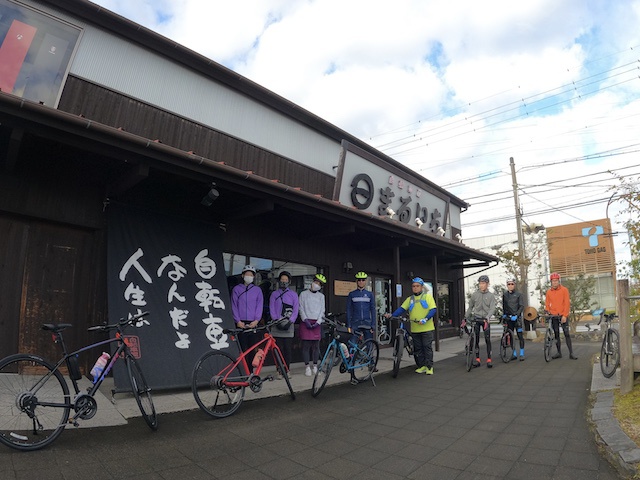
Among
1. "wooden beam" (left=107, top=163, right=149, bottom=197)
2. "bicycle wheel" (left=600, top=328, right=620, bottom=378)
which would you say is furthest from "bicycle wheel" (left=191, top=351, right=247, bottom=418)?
"bicycle wheel" (left=600, top=328, right=620, bottom=378)

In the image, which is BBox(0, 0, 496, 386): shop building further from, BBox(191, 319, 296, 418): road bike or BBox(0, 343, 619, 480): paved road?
BBox(0, 343, 619, 480): paved road

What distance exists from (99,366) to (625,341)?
251 inches

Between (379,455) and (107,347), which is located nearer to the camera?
(379,455)

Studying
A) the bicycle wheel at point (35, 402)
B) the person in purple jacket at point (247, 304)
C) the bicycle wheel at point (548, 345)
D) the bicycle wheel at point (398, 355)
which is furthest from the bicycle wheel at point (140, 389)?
the bicycle wheel at point (548, 345)

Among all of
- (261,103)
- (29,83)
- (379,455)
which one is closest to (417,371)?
(379,455)

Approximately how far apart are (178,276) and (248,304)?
1.21 metres

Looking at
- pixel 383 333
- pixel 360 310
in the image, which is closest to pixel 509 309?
pixel 360 310

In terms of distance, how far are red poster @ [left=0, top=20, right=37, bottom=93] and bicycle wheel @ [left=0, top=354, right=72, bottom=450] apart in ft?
12.9

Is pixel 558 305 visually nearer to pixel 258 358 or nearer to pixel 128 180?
pixel 258 358

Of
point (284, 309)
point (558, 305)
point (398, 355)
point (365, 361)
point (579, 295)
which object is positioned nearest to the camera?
point (365, 361)

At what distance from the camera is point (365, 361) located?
21.3 feet

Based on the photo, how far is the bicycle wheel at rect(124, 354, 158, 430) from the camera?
12.6 ft

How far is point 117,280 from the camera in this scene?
530cm

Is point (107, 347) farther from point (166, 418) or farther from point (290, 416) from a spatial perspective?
point (290, 416)
